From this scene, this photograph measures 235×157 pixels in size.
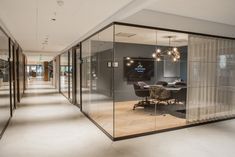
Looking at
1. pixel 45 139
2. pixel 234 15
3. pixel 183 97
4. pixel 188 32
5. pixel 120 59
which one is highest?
pixel 234 15

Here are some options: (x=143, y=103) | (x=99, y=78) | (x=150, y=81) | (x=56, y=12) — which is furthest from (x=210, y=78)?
(x=56, y=12)

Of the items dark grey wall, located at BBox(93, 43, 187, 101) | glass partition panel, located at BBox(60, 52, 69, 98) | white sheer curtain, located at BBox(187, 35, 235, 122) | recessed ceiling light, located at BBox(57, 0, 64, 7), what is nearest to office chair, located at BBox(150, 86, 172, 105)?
dark grey wall, located at BBox(93, 43, 187, 101)

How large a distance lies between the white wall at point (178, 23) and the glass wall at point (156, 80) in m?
0.22

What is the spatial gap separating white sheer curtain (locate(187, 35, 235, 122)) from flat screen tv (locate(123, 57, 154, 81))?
57.8 inches

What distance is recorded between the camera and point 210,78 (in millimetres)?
5836

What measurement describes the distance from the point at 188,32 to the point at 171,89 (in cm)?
251

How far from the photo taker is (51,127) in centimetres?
531

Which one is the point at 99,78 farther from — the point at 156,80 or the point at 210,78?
the point at 210,78

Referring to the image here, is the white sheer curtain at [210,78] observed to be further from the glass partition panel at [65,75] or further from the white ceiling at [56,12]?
the glass partition panel at [65,75]

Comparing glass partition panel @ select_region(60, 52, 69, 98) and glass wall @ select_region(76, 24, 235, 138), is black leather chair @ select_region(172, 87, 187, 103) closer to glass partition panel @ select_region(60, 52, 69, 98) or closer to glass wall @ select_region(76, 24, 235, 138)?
glass wall @ select_region(76, 24, 235, 138)

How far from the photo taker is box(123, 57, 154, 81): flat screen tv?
21.7 ft

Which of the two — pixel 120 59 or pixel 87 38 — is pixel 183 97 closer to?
pixel 120 59

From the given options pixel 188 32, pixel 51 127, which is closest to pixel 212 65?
pixel 188 32

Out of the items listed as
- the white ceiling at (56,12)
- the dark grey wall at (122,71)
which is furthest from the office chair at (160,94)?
the white ceiling at (56,12)
